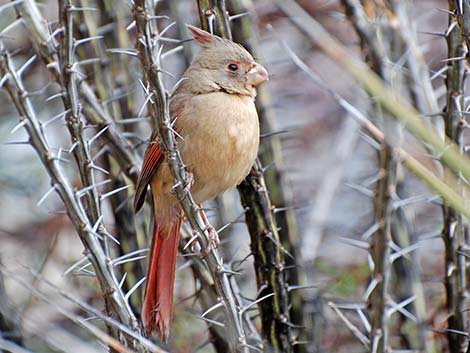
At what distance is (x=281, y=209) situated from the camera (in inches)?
121

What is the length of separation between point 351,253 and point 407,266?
73.6 inches

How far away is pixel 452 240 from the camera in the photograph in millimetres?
2848

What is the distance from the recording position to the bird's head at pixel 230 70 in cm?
305

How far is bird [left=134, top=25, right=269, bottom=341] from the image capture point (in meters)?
2.86

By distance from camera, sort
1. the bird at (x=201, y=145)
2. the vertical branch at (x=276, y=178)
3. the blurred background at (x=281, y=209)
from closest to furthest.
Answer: the blurred background at (x=281, y=209), the bird at (x=201, y=145), the vertical branch at (x=276, y=178)

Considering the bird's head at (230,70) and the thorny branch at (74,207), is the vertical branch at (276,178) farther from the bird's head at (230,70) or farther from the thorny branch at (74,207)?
the thorny branch at (74,207)

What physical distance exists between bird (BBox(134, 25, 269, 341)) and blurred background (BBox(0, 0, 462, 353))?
5.5 inches

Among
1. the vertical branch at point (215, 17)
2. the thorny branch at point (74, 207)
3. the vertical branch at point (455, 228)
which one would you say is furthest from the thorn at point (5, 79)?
the vertical branch at point (455, 228)

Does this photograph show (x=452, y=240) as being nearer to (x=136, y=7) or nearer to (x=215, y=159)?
(x=215, y=159)

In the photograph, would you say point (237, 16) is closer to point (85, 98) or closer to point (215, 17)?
point (215, 17)

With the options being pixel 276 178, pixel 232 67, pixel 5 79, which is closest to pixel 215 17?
pixel 232 67

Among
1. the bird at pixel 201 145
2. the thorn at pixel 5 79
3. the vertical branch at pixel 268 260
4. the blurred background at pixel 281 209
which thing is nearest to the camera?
the thorn at pixel 5 79

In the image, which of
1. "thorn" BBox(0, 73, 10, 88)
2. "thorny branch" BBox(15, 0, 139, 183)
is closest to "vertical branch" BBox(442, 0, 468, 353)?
"thorny branch" BBox(15, 0, 139, 183)

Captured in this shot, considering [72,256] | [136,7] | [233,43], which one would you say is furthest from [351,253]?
[136,7]
